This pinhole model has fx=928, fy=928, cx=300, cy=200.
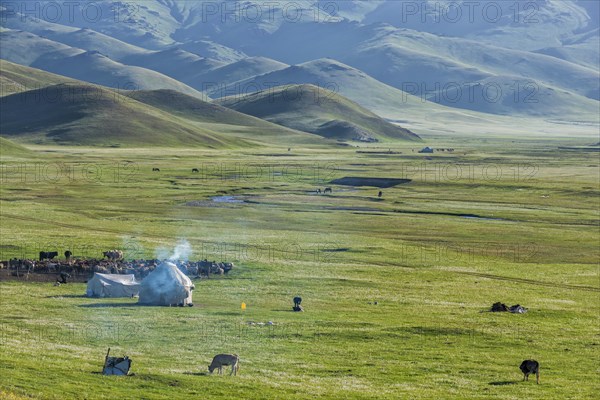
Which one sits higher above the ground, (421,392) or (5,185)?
(5,185)

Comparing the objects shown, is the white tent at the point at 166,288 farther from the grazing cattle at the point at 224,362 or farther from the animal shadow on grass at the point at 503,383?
the animal shadow on grass at the point at 503,383

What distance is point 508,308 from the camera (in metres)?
61.9

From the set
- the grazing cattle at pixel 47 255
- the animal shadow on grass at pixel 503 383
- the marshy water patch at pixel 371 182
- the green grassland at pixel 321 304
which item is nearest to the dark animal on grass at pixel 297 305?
the green grassland at pixel 321 304

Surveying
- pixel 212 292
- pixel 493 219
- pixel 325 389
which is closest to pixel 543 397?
pixel 325 389

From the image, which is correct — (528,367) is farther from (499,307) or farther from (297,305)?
(297,305)

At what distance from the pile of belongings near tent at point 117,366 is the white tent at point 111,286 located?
2494 cm

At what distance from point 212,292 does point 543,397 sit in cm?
3212

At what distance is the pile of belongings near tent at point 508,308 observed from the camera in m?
61.0

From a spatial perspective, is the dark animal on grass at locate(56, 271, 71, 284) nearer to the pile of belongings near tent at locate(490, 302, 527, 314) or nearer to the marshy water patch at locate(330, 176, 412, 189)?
the pile of belongings near tent at locate(490, 302, 527, 314)

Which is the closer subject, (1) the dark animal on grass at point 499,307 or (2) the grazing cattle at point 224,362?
(2) the grazing cattle at point 224,362

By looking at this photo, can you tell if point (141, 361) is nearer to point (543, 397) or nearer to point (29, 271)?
point (543, 397)

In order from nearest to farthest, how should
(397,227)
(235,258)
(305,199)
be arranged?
(235,258), (397,227), (305,199)

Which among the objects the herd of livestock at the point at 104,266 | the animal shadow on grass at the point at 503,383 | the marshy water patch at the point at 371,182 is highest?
the marshy water patch at the point at 371,182

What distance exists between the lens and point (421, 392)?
38500 mm
